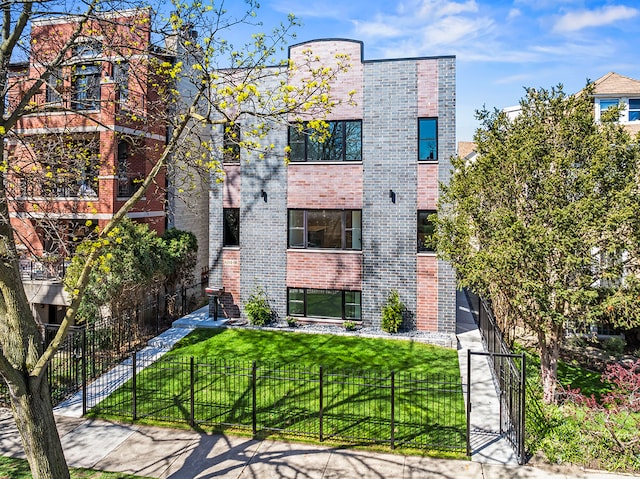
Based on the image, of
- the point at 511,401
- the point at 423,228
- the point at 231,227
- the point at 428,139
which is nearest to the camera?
the point at 511,401

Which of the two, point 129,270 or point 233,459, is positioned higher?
point 129,270

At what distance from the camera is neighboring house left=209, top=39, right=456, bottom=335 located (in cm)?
1528

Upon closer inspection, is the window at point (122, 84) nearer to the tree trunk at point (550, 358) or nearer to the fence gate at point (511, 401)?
the fence gate at point (511, 401)

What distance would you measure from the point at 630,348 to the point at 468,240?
27.8 feet

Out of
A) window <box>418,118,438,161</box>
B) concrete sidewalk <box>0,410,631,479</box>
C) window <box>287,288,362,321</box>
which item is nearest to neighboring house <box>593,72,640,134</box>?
window <box>418,118,438,161</box>

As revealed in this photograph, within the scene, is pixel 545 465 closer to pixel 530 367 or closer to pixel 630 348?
pixel 530 367

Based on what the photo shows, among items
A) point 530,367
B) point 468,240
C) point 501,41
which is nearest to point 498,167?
point 468,240

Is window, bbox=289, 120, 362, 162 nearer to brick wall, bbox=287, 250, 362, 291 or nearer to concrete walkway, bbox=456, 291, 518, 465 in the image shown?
brick wall, bbox=287, 250, 362, 291

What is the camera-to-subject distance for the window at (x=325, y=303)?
1617cm

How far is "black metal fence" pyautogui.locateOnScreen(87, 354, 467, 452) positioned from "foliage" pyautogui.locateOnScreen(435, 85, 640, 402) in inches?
94.8

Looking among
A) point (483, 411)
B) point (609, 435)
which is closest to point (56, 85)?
point (483, 411)

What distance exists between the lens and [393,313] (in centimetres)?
1519

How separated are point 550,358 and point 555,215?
3425 mm

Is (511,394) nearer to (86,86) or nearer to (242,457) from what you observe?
(242,457)
